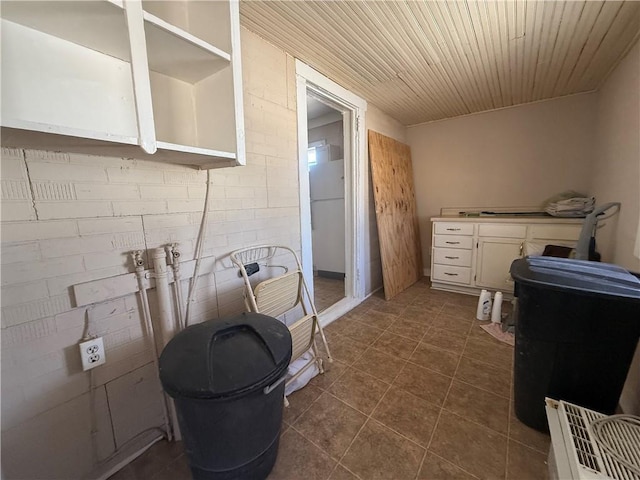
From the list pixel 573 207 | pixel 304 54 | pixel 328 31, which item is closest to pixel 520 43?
pixel 328 31

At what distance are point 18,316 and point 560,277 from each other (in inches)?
88.5

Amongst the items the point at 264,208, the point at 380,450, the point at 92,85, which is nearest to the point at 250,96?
the point at 264,208

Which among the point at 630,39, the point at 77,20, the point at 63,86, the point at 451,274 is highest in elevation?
the point at 630,39

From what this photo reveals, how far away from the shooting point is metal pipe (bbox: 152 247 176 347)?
3.91 ft

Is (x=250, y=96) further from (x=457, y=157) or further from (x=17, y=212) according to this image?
(x=457, y=157)

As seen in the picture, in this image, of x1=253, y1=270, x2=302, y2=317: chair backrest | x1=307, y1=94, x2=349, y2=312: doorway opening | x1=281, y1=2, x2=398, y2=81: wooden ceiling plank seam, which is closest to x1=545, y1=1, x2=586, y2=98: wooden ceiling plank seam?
x1=281, y1=2, x2=398, y2=81: wooden ceiling plank seam

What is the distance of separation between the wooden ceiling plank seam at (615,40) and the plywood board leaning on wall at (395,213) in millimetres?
1861

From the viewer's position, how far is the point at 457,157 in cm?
355

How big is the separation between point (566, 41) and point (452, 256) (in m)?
2.15

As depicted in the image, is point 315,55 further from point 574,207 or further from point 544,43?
point 574,207

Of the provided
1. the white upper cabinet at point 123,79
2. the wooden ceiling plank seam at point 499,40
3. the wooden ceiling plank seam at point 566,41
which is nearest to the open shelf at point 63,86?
the white upper cabinet at point 123,79

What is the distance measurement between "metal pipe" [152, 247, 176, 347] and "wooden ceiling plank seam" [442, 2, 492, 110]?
210 centimetres

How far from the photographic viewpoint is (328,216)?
12.7 ft

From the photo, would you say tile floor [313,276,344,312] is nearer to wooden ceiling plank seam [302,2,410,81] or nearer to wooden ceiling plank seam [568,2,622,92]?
wooden ceiling plank seam [302,2,410,81]
